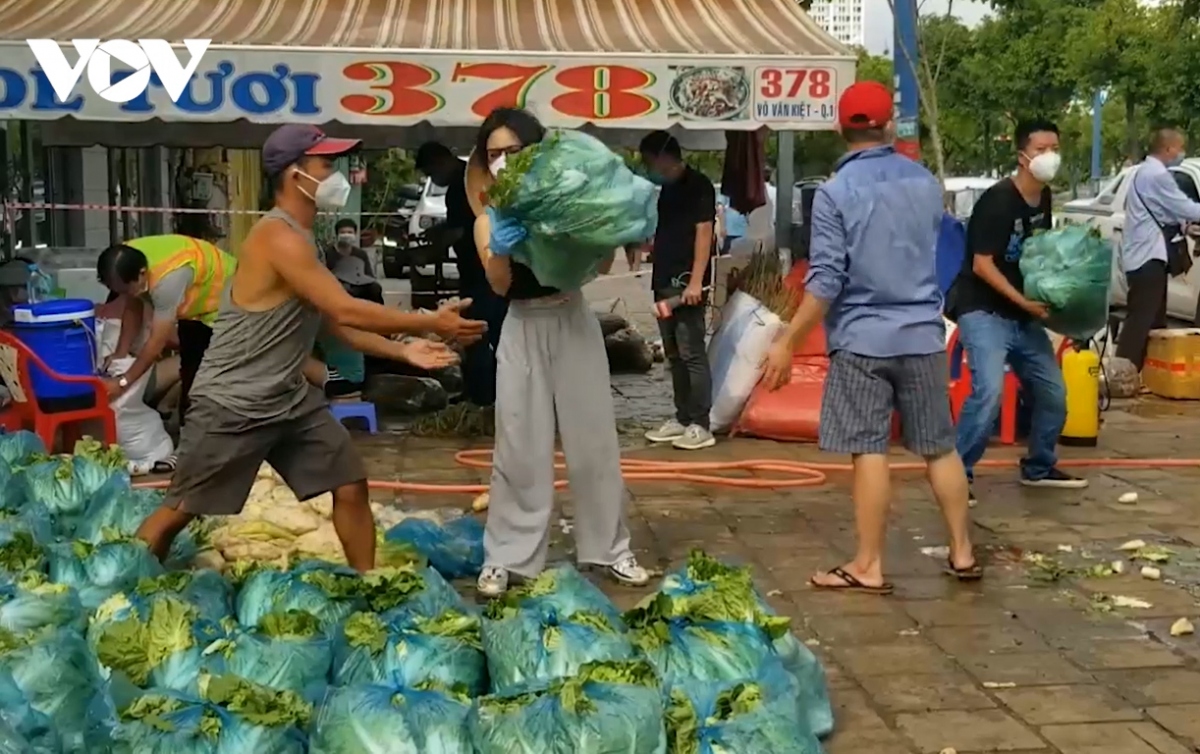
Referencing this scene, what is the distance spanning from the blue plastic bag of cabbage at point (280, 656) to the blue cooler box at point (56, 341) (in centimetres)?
423

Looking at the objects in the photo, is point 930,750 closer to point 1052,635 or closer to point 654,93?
point 1052,635

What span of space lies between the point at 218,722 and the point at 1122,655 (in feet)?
10.1

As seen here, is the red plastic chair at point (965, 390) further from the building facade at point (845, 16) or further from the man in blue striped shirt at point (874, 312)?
the building facade at point (845, 16)

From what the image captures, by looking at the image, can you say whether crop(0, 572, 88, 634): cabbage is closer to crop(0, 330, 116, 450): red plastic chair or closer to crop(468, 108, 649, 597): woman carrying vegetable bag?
crop(468, 108, 649, 597): woman carrying vegetable bag

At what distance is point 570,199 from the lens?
507cm

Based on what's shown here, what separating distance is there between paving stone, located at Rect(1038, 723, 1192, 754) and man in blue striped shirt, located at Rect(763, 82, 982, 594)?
4.80 feet

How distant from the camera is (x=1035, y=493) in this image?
766 centimetres

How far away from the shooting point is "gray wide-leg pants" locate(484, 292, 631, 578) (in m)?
5.70

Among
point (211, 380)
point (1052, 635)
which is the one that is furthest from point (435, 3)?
point (1052, 635)

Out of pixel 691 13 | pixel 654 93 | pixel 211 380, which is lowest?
pixel 211 380

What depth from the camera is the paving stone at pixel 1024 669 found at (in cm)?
482

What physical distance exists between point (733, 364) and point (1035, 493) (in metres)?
2.23

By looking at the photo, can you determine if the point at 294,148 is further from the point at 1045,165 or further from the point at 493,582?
the point at 1045,165

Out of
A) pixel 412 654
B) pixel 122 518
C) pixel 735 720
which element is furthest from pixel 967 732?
pixel 122 518
